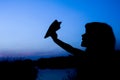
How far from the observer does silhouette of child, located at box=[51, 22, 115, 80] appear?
2146 mm

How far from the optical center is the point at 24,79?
12.3ft

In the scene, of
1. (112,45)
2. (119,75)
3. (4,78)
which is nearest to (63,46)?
(112,45)

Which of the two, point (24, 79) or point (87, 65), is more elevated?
point (24, 79)

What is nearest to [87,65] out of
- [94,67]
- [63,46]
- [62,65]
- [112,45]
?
[94,67]

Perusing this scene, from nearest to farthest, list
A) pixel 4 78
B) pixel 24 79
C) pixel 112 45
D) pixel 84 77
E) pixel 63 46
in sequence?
pixel 84 77 < pixel 112 45 < pixel 63 46 < pixel 24 79 < pixel 4 78

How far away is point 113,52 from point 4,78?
9.86 ft

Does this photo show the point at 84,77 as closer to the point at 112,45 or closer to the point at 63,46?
the point at 112,45

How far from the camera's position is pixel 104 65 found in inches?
85.2

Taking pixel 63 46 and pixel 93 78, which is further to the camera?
pixel 63 46

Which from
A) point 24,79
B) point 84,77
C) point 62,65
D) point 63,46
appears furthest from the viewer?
point 24,79

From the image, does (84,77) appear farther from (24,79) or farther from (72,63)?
(24,79)

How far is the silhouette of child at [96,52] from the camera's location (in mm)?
A: 2146

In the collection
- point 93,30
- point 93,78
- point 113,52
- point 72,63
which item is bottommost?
point 93,78

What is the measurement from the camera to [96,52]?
235 cm
